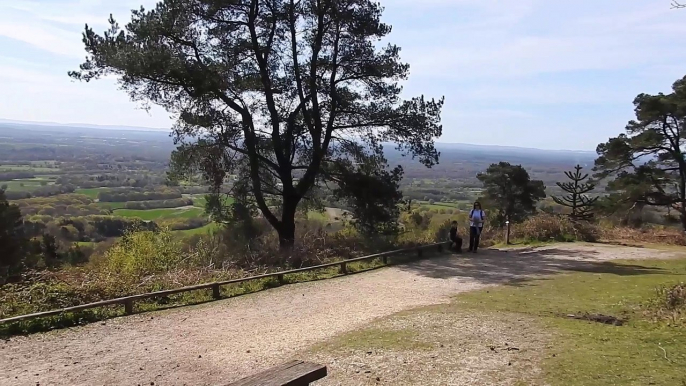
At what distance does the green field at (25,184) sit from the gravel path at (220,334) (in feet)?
170

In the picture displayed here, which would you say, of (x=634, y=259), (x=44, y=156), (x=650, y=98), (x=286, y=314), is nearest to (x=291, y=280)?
(x=286, y=314)

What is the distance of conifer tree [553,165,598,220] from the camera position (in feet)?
76.2

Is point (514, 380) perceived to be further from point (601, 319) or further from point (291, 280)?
point (291, 280)

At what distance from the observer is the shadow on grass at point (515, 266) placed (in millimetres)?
13648

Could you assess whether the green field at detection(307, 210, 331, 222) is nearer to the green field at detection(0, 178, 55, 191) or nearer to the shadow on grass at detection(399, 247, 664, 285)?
the shadow on grass at detection(399, 247, 664, 285)

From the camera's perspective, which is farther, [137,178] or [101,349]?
[137,178]

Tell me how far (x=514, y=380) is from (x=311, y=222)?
61.3ft

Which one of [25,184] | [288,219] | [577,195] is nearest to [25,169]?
[25,184]

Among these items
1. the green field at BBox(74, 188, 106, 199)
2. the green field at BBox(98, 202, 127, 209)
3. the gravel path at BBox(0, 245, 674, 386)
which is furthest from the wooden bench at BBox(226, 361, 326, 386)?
the green field at BBox(74, 188, 106, 199)

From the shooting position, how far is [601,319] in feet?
28.1

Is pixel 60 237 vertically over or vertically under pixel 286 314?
under

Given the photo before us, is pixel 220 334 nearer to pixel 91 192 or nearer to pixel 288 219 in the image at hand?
pixel 288 219

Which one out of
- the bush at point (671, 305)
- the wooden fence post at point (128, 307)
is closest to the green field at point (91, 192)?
the wooden fence post at point (128, 307)

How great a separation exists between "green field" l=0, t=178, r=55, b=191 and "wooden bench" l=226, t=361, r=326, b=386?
58.2 meters
